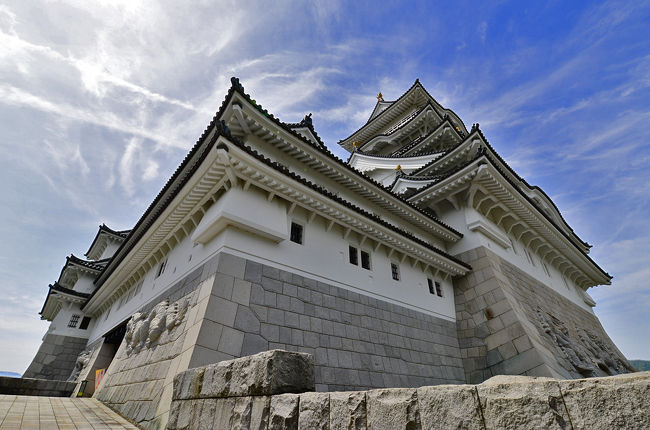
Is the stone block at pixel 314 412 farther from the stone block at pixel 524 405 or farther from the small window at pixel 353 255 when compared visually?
the small window at pixel 353 255

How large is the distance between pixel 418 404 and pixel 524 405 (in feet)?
2.05

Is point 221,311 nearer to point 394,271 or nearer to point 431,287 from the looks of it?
point 394,271

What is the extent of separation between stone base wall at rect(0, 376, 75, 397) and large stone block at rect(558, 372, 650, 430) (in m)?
17.4

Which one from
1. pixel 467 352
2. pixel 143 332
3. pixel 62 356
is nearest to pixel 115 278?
pixel 143 332

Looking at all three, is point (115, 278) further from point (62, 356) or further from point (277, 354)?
point (277, 354)

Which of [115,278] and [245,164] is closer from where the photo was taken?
[245,164]

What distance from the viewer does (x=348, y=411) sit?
2209 millimetres

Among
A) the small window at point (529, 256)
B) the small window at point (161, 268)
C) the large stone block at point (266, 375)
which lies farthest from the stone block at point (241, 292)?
the small window at point (529, 256)

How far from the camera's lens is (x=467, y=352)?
A: 9.87 m

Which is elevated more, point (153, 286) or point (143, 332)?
point (153, 286)

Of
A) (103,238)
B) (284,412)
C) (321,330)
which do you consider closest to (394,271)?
(321,330)

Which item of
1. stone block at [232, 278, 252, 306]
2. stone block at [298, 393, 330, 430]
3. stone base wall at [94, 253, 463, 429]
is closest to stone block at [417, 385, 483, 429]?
stone block at [298, 393, 330, 430]

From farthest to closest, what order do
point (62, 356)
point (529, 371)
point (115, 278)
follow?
point (62, 356) → point (115, 278) → point (529, 371)

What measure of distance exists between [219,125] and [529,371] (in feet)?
34.2
